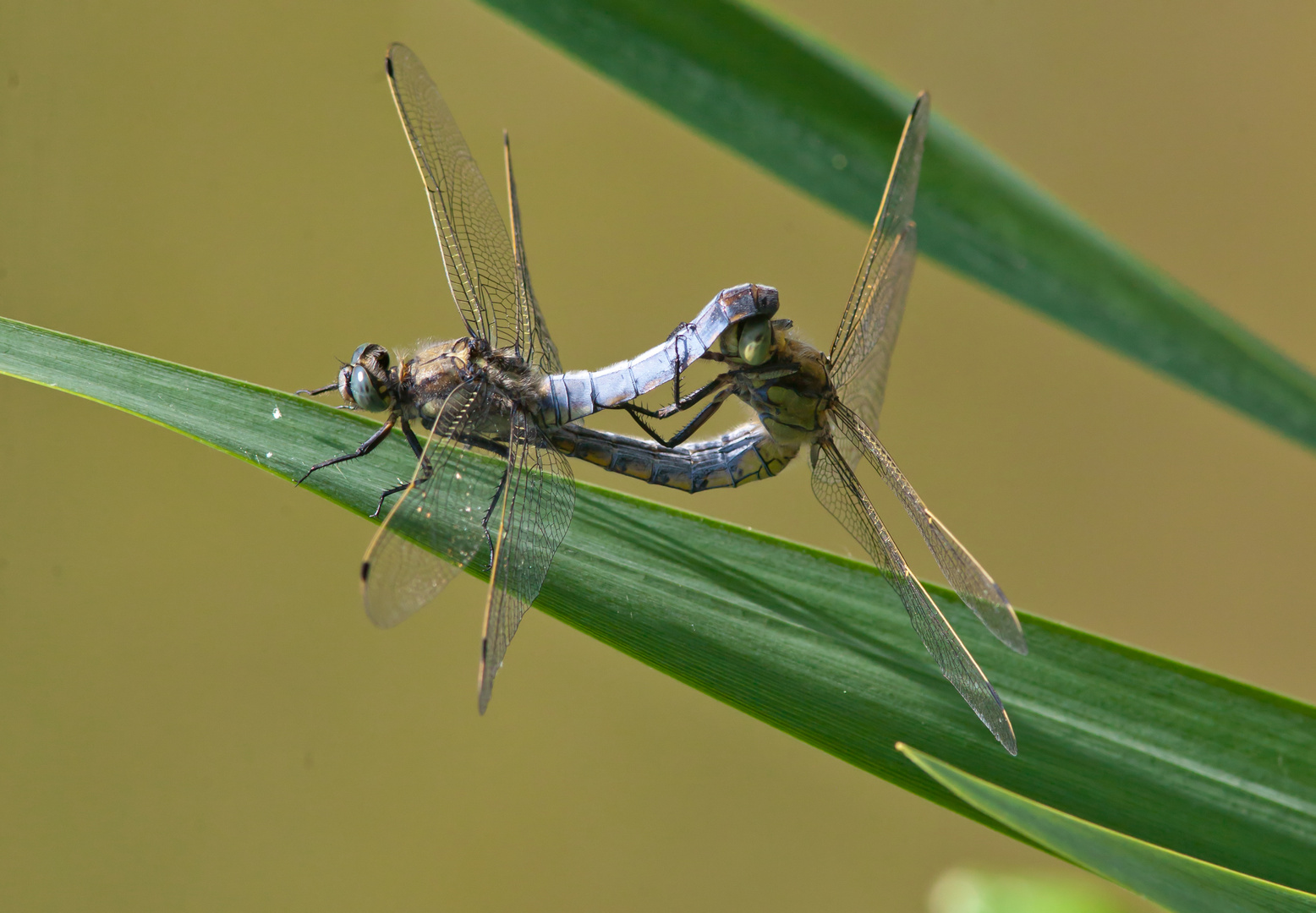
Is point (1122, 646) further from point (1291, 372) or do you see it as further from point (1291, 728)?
point (1291, 372)

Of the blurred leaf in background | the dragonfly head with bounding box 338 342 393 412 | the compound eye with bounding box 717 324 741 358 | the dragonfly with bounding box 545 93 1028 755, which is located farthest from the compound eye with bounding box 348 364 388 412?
the blurred leaf in background

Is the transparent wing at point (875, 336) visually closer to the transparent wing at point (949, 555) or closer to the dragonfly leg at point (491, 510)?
the transparent wing at point (949, 555)

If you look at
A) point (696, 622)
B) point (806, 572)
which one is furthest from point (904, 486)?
point (696, 622)

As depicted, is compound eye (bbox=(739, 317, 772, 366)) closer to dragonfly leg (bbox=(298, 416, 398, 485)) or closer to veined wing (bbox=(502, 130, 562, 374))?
veined wing (bbox=(502, 130, 562, 374))

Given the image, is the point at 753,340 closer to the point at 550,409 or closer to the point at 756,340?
the point at 756,340

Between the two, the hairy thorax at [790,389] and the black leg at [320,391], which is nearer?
the hairy thorax at [790,389]

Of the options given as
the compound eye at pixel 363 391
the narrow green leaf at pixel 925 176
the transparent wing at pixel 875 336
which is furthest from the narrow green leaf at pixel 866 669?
the narrow green leaf at pixel 925 176
